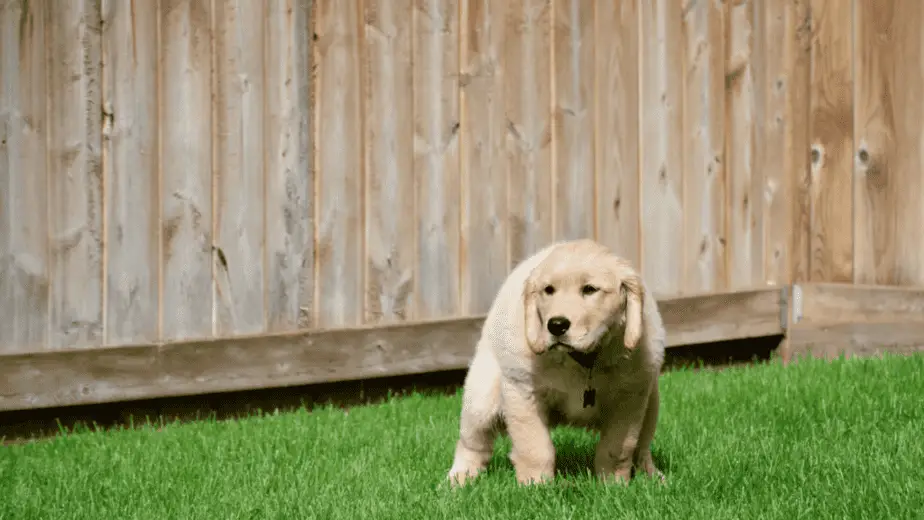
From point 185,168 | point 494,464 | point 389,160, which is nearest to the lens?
point 494,464

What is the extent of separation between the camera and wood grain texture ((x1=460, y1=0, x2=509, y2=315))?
5.95m

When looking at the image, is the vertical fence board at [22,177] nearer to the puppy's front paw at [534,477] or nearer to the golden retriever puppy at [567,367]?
the golden retriever puppy at [567,367]

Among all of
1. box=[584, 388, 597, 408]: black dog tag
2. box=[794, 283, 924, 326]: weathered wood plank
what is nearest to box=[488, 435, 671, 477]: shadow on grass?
box=[584, 388, 597, 408]: black dog tag

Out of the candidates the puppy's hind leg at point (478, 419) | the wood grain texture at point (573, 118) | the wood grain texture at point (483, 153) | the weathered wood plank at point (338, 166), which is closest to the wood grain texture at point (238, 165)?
the weathered wood plank at point (338, 166)

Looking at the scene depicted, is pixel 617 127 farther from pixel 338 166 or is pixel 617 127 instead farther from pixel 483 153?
pixel 338 166

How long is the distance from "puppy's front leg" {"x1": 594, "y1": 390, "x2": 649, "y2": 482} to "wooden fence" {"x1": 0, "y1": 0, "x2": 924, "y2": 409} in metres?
2.05

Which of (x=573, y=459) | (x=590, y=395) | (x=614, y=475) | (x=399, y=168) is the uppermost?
(x=399, y=168)

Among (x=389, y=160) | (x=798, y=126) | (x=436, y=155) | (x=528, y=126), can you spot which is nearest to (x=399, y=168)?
(x=389, y=160)

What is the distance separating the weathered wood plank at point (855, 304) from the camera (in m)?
6.46

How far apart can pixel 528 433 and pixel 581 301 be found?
1.63 ft

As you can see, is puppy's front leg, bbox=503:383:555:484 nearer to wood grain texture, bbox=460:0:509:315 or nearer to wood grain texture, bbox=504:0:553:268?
wood grain texture, bbox=460:0:509:315

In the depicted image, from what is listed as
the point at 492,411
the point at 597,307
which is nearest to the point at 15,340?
the point at 492,411

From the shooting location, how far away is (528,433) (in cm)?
375

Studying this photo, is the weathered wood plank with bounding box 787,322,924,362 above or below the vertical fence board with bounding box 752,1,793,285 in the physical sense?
below
